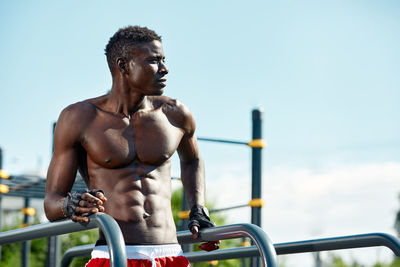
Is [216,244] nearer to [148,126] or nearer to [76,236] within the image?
[148,126]

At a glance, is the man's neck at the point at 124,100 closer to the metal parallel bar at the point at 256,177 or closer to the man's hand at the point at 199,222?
the man's hand at the point at 199,222

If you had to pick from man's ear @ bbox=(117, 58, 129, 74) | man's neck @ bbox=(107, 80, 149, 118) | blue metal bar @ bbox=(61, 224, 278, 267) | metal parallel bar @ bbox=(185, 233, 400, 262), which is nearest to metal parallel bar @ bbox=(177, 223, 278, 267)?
blue metal bar @ bbox=(61, 224, 278, 267)

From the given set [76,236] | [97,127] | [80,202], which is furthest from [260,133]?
[76,236]

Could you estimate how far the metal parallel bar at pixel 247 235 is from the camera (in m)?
1.96

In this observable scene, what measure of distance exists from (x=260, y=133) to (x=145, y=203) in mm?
3015

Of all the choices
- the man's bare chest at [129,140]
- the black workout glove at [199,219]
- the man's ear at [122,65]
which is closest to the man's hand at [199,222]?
the black workout glove at [199,219]

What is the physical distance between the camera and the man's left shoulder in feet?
→ 8.43

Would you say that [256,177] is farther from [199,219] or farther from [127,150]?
[127,150]

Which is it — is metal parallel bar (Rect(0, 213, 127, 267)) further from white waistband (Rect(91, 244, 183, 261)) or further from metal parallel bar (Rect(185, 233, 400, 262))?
metal parallel bar (Rect(185, 233, 400, 262))

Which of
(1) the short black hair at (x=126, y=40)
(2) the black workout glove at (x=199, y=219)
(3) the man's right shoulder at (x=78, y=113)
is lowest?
(2) the black workout glove at (x=199, y=219)

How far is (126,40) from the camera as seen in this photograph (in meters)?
2.43

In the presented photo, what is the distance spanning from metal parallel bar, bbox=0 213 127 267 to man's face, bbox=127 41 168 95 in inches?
23.4

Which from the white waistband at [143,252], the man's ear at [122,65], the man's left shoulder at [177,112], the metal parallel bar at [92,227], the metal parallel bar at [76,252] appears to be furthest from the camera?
the metal parallel bar at [76,252]

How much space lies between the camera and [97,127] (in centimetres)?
238
